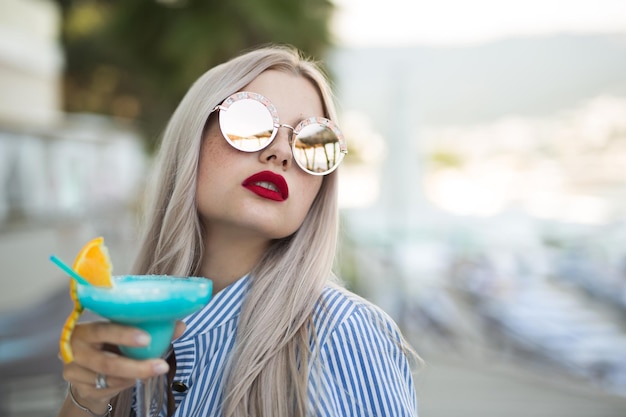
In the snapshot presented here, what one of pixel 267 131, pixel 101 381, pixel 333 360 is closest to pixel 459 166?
pixel 267 131

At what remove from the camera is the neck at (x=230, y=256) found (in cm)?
153

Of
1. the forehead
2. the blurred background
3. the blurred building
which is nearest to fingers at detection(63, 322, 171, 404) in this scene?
the forehead

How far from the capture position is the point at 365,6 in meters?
7.59

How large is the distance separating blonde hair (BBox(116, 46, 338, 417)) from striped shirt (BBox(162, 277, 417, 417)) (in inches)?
1.4

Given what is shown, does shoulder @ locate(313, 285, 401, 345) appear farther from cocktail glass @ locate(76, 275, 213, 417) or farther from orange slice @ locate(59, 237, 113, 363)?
orange slice @ locate(59, 237, 113, 363)

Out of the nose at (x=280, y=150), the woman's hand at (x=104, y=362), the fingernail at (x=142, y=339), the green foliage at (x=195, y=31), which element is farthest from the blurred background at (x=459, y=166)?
the fingernail at (x=142, y=339)

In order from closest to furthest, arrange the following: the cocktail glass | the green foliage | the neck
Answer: the cocktail glass → the neck → the green foliage

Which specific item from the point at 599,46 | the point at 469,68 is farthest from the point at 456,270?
the point at 599,46

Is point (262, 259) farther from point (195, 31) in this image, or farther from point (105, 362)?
point (195, 31)

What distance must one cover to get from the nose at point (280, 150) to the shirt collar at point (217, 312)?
32 centimetres

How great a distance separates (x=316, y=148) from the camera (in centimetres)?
146

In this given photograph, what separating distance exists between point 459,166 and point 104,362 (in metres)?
7.51

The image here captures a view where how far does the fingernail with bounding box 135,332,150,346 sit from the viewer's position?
3.48ft

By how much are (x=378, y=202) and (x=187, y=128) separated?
659 cm
